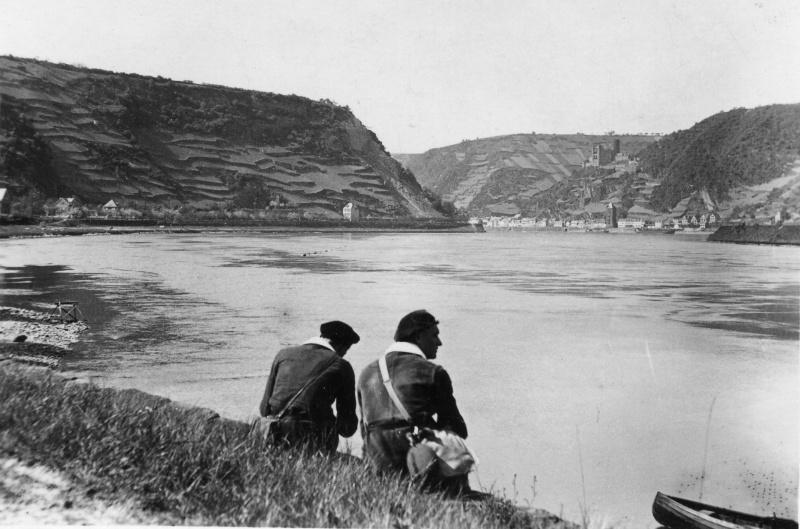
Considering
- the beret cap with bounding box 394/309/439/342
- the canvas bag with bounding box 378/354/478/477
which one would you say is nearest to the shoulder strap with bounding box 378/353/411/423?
the canvas bag with bounding box 378/354/478/477

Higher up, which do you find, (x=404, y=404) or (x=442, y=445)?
(x=404, y=404)

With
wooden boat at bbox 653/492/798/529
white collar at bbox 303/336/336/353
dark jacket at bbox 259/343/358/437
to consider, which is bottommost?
wooden boat at bbox 653/492/798/529

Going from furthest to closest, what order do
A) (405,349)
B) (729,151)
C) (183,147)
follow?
1. (183,147)
2. (729,151)
3. (405,349)

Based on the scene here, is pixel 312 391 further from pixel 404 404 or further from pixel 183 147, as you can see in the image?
pixel 183 147

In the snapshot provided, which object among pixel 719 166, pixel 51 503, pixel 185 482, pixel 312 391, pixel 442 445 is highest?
pixel 719 166

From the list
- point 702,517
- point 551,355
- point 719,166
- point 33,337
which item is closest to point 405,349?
point 702,517

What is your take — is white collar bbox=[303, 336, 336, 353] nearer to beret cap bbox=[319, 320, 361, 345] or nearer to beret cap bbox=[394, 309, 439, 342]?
beret cap bbox=[319, 320, 361, 345]
